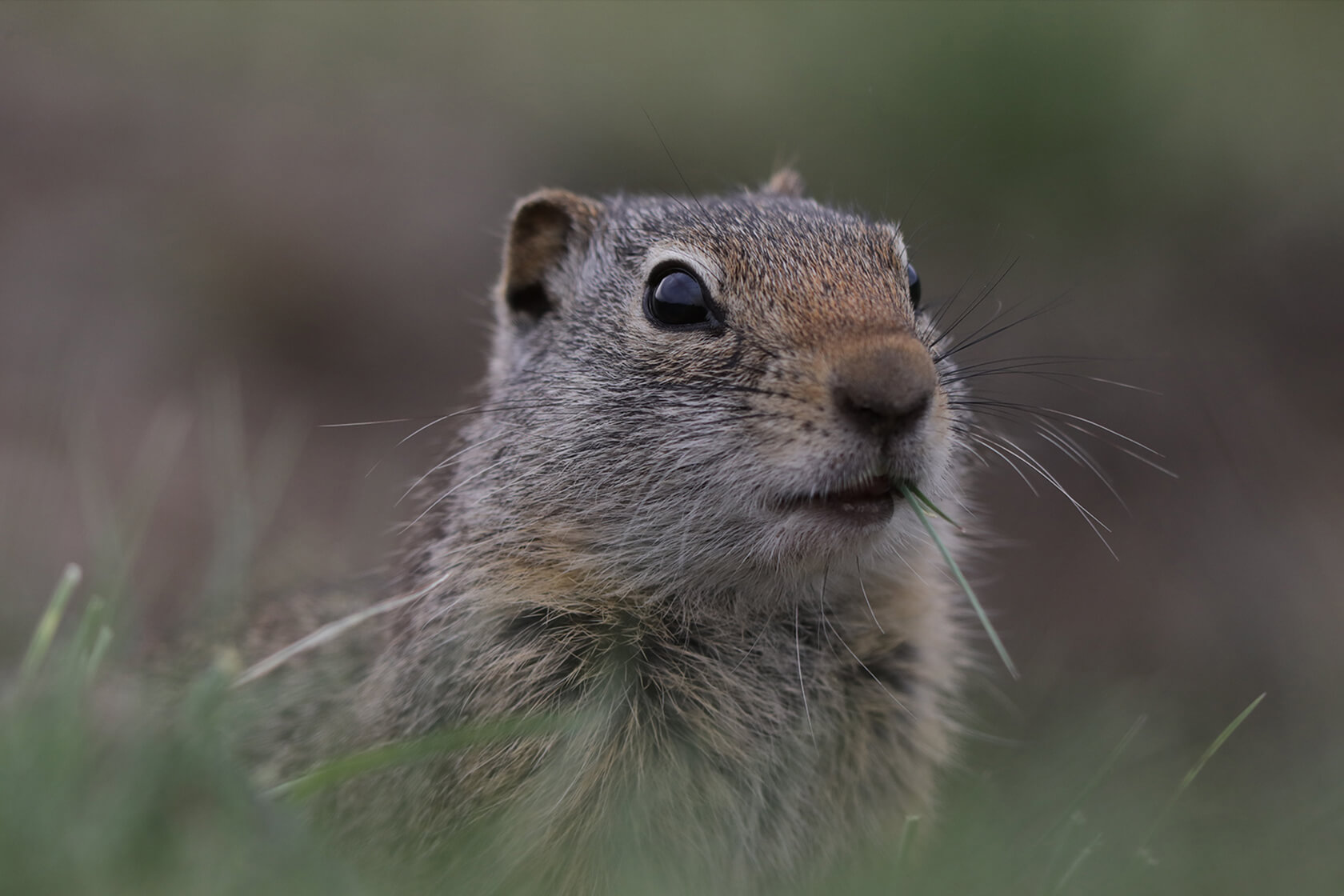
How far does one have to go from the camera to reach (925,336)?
12.1 ft

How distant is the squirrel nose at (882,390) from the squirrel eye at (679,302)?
0.71 metres

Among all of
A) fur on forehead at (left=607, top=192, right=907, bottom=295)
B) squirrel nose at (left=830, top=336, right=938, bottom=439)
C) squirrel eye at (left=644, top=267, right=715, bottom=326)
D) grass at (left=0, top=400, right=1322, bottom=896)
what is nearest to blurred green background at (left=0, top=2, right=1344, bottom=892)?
grass at (left=0, top=400, right=1322, bottom=896)

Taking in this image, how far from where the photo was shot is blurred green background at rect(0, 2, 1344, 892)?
742 cm

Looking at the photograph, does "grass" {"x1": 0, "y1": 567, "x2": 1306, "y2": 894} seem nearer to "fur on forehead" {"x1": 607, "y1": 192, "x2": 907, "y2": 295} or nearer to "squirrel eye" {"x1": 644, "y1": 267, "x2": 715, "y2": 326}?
"squirrel eye" {"x1": 644, "y1": 267, "x2": 715, "y2": 326}

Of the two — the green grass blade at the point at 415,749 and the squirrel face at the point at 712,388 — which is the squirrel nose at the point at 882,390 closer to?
the squirrel face at the point at 712,388

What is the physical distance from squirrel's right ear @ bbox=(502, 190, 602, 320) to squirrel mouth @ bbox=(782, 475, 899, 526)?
5.36 ft

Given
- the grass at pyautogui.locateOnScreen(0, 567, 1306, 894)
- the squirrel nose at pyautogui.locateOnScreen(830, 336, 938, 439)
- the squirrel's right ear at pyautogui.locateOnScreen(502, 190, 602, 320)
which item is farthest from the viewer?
the squirrel's right ear at pyautogui.locateOnScreen(502, 190, 602, 320)

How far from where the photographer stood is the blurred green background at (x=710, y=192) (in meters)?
7.42

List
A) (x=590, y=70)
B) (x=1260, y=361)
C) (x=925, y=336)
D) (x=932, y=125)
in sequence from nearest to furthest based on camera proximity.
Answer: (x=925, y=336) → (x=1260, y=361) → (x=932, y=125) → (x=590, y=70)

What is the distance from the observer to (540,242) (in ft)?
14.2

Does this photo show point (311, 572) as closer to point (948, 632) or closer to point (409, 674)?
point (409, 674)

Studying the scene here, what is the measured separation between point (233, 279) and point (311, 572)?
12.6ft

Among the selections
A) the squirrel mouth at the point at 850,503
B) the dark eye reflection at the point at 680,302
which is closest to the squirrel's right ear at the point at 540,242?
the dark eye reflection at the point at 680,302

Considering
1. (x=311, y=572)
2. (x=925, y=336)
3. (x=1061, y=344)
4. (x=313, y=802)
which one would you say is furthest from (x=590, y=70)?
(x=313, y=802)
